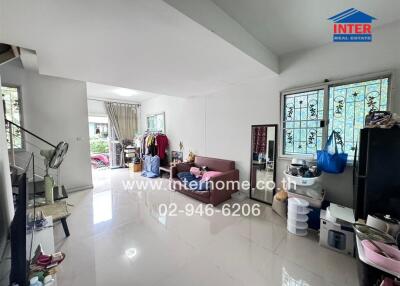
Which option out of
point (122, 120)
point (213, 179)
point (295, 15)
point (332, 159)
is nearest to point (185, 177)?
point (213, 179)

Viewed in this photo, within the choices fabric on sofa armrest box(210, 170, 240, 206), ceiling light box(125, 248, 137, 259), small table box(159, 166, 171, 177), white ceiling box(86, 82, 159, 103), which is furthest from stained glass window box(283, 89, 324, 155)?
white ceiling box(86, 82, 159, 103)

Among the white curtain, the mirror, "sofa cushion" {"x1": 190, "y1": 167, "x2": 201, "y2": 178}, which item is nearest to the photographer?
the mirror

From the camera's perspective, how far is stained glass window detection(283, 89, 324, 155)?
8.82 ft

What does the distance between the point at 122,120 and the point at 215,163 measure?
4.44 metres

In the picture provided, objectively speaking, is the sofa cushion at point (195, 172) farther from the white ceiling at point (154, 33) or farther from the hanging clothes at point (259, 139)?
the white ceiling at point (154, 33)

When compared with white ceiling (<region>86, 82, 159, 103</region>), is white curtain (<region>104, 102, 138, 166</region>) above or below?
below

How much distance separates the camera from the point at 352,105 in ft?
7.86

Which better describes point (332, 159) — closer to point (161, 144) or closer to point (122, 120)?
point (161, 144)

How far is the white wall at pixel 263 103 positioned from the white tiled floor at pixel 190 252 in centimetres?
109

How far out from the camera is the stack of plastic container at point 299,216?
2316 mm

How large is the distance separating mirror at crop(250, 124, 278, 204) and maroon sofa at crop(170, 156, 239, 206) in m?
0.42

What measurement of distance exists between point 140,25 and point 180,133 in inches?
147

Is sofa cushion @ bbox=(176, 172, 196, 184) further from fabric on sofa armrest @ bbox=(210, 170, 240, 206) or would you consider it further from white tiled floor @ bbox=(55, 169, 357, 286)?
white tiled floor @ bbox=(55, 169, 357, 286)

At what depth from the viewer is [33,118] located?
3.55 meters
